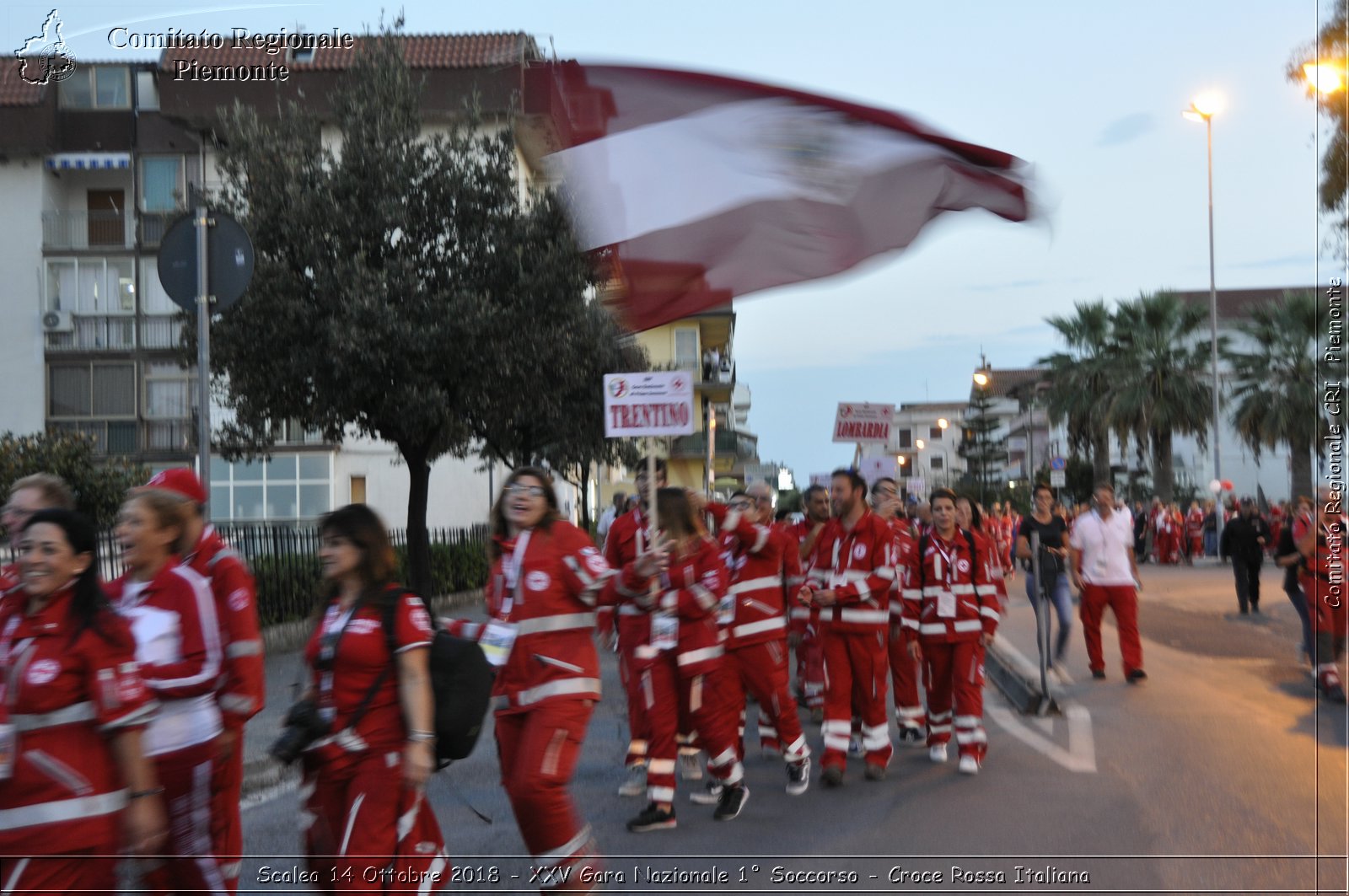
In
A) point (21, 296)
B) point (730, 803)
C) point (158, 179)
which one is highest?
point (158, 179)

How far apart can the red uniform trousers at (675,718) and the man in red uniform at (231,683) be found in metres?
2.79

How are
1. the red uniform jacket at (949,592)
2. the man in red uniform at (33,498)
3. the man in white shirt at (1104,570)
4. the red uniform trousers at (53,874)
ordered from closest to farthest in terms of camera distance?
1. the red uniform trousers at (53,874)
2. the man in red uniform at (33,498)
3. the red uniform jacket at (949,592)
4. the man in white shirt at (1104,570)

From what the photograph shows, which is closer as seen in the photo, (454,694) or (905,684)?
(454,694)

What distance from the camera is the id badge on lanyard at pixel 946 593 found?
9438mm

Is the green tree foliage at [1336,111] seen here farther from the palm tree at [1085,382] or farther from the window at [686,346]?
the window at [686,346]

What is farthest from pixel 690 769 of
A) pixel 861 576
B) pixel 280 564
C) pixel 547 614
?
pixel 280 564

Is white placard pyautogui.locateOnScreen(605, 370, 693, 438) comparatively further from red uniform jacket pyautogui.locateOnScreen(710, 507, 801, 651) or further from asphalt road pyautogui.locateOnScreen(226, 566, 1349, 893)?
asphalt road pyautogui.locateOnScreen(226, 566, 1349, 893)

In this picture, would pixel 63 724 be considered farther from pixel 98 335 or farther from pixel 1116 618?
pixel 98 335

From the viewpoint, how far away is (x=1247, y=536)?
70.3 ft

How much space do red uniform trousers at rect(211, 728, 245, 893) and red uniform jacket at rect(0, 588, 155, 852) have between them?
0.90 meters

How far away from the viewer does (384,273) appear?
19.6 metres

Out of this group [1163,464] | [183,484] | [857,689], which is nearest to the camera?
[183,484]

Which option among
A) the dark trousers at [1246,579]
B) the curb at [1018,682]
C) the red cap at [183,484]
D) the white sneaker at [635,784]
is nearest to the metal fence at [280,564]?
the curb at [1018,682]

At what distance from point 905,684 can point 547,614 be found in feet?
15.7
